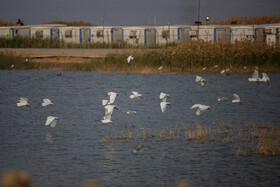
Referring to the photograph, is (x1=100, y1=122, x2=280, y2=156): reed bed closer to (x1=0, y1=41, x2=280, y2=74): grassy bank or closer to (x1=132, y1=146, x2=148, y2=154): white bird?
(x1=132, y1=146, x2=148, y2=154): white bird

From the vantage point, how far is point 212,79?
1216 inches

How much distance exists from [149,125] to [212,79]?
16157 millimetres

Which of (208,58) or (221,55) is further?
(208,58)

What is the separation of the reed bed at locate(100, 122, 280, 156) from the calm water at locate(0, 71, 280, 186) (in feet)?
1.11

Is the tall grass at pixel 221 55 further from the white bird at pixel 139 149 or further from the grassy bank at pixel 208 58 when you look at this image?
the white bird at pixel 139 149

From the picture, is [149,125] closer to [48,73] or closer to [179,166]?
[179,166]

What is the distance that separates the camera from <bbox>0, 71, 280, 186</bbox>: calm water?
949 centimetres

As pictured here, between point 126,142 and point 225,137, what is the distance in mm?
2738

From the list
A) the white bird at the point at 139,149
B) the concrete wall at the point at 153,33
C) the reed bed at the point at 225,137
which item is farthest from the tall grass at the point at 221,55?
the concrete wall at the point at 153,33

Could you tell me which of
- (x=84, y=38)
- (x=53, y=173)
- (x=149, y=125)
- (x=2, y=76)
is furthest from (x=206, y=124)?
(x=84, y=38)

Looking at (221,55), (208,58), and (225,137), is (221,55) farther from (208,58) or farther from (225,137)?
(225,137)

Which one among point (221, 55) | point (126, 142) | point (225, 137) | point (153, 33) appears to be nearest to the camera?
point (126, 142)

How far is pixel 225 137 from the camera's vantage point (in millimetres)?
13141

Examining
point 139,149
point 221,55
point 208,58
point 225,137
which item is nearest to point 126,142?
point 139,149
